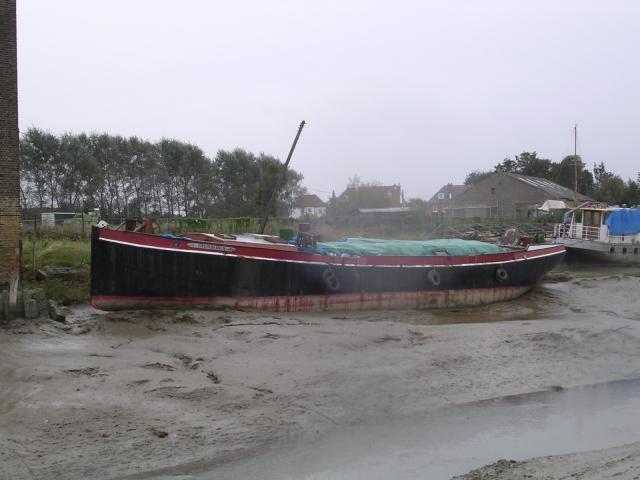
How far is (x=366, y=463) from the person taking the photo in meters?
6.37

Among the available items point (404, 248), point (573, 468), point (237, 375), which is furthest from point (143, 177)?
point (573, 468)

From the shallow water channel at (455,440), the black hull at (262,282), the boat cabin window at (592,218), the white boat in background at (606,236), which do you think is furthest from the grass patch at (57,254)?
the boat cabin window at (592,218)

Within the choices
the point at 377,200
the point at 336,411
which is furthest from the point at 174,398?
the point at 377,200

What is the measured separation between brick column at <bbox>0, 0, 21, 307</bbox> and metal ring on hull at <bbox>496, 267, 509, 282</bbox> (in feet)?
44.4

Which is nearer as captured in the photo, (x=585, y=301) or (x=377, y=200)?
(x=585, y=301)

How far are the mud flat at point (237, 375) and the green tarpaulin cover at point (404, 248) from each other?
185 centimetres

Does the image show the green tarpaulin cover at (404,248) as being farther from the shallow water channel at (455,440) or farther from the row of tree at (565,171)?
the row of tree at (565,171)

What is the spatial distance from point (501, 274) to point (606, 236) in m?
14.9

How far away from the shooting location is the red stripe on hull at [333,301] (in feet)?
44.6

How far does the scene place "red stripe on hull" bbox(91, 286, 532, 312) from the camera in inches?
535

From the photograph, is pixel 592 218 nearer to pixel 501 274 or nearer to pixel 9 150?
pixel 501 274

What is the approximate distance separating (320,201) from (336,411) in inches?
2901

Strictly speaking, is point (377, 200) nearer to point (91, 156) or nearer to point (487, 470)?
point (91, 156)

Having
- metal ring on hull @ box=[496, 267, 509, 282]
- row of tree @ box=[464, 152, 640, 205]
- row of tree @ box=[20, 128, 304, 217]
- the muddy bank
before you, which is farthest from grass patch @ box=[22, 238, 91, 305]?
row of tree @ box=[464, 152, 640, 205]
